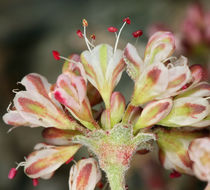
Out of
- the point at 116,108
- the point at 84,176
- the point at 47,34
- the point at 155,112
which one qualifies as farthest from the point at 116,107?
the point at 47,34

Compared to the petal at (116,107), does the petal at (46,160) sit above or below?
below

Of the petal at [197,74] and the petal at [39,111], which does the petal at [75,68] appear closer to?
the petal at [39,111]

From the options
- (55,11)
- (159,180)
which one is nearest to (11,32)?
(55,11)

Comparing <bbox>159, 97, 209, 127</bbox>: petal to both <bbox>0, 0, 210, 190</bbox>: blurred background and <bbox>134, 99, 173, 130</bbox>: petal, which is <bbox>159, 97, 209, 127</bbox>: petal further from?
<bbox>0, 0, 210, 190</bbox>: blurred background

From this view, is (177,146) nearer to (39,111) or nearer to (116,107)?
(116,107)

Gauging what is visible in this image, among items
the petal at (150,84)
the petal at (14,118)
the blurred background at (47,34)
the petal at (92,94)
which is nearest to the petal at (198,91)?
the petal at (150,84)

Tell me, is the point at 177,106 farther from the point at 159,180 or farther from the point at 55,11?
the point at 55,11
